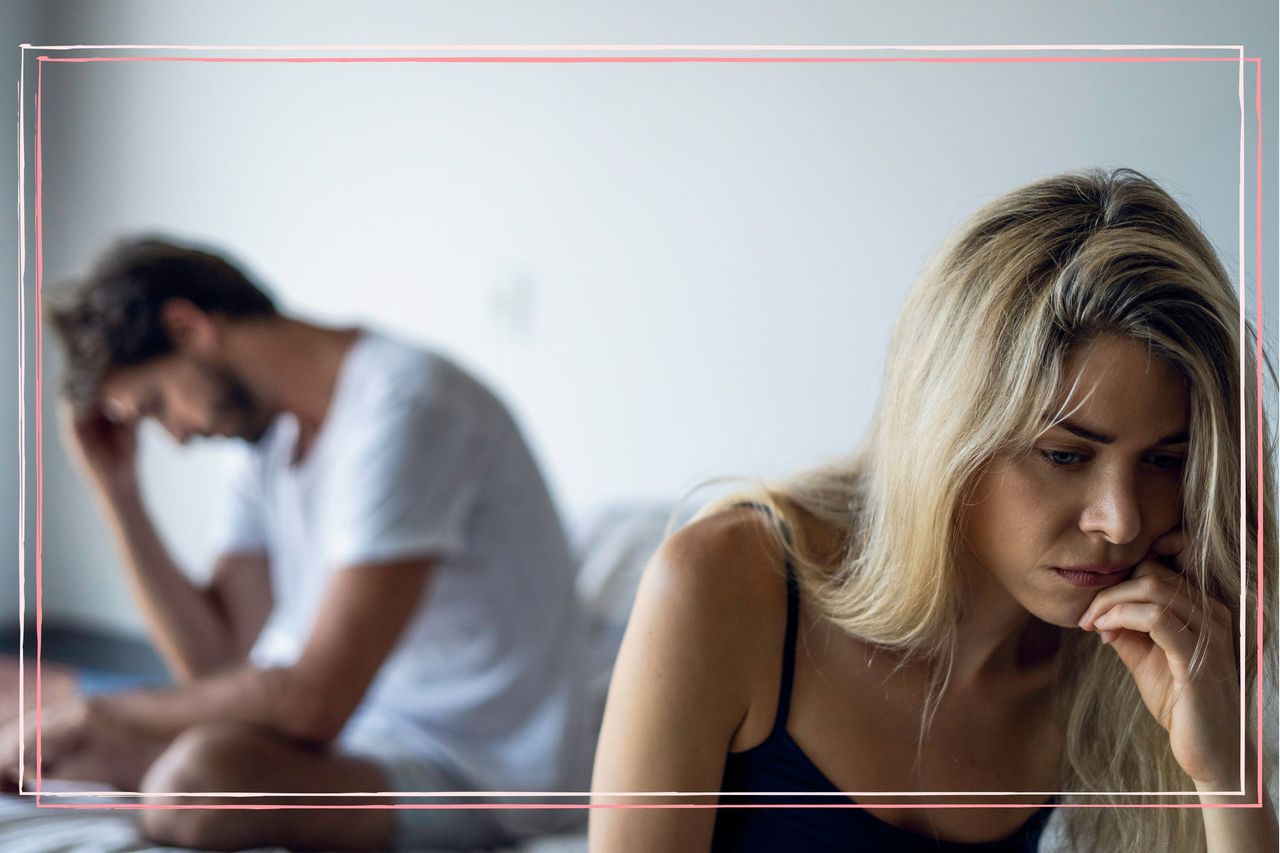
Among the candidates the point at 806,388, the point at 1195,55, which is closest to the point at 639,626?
the point at 806,388

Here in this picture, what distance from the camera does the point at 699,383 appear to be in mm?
735

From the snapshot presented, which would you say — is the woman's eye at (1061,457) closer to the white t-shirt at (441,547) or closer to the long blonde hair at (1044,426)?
the long blonde hair at (1044,426)

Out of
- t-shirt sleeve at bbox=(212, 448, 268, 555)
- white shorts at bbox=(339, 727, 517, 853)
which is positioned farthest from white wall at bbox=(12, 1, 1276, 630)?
white shorts at bbox=(339, 727, 517, 853)

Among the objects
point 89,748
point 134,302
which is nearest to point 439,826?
point 89,748

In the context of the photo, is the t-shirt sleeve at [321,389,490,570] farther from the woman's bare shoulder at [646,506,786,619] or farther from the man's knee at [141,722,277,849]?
the woman's bare shoulder at [646,506,786,619]

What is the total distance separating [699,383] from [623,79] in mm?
226

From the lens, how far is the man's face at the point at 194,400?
0.88 meters

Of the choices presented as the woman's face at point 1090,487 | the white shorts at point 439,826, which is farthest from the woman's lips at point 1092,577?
the white shorts at point 439,826

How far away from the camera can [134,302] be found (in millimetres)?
852

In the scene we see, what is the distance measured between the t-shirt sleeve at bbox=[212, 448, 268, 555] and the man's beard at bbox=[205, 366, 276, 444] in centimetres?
2

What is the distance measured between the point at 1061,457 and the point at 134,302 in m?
0.76

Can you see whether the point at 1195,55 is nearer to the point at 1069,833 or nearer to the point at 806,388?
the point at 806,388

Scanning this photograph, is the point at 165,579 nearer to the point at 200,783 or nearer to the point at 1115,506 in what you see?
the point at 200,783

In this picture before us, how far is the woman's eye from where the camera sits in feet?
1.55
